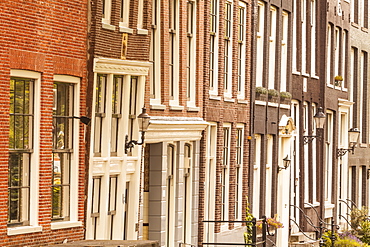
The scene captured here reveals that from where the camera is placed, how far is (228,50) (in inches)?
1181

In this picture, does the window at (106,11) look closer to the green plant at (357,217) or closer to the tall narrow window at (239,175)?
the tall narrow window at (239,175)

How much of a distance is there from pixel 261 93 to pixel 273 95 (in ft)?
3.53

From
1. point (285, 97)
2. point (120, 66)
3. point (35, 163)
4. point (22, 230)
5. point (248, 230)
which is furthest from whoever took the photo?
point (285, 97)

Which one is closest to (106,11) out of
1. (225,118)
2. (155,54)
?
(155,54)

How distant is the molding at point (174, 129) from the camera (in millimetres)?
23906

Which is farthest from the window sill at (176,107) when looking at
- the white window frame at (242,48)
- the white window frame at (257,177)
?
the white window frame at (257,177)

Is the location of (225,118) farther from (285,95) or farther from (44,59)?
(44,59)

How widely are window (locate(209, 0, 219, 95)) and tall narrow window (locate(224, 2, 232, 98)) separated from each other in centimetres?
93

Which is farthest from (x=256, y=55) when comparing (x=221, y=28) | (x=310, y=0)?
(x=310, y=0)

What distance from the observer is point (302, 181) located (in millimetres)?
38031

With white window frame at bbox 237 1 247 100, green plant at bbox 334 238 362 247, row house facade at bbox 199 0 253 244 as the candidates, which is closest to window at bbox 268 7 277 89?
row house facade at bbox 199 0 253 244

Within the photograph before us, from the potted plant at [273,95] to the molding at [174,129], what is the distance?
651 centimetres

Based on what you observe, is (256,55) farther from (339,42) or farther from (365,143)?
(365,143)

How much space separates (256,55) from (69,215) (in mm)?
13405
